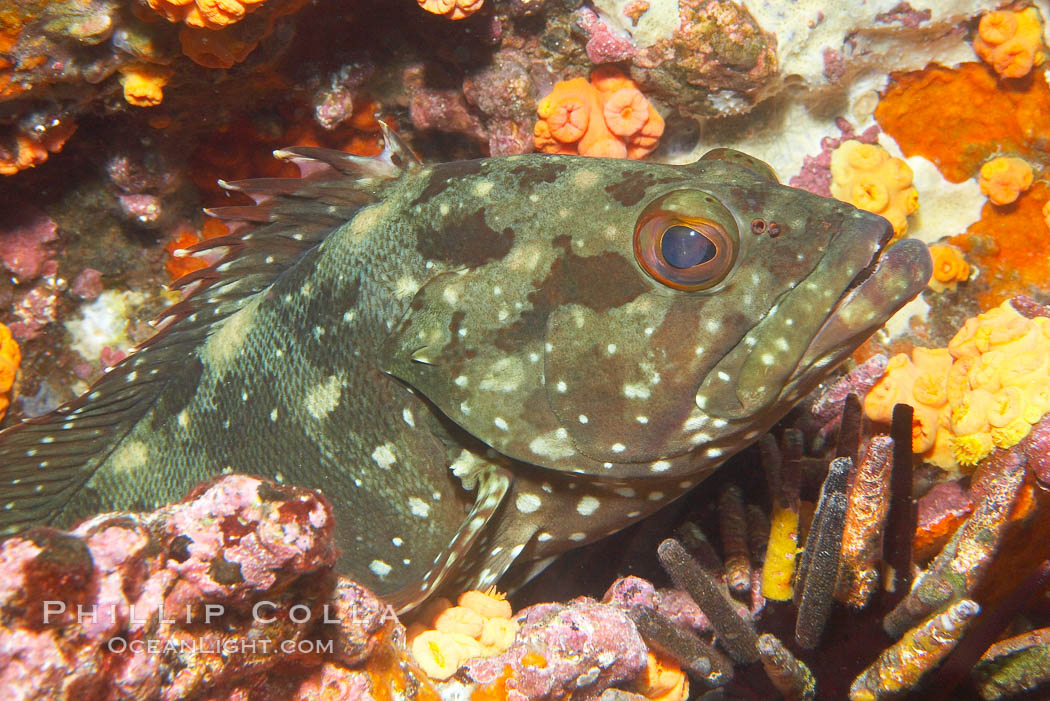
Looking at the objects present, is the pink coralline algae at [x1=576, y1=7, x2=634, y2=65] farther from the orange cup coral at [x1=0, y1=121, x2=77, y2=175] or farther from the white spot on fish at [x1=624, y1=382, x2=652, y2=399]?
the orange cup coral at [x1=0, y1=121, x2=77, y2=175]

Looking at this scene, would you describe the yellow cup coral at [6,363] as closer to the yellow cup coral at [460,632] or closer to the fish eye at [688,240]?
the yellow cup coral at [460,632]

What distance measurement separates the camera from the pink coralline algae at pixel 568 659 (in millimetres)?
2713

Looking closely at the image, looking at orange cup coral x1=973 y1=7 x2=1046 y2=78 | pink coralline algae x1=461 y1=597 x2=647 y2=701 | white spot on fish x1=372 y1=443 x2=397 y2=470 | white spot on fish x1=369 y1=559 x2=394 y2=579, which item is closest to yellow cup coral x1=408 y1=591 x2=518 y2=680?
pink coralline algae x1=461 y1=597 x2=647 y2=701

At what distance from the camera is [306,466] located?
302 centimetres

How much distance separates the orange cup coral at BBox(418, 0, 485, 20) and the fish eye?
2.01 meters

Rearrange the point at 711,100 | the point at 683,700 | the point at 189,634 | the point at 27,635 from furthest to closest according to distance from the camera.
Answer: the point at 711,100
the point at 683,700
the point at 189,634
the point at 27,635

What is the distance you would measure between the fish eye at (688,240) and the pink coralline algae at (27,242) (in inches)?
171

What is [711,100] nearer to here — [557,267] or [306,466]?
[557,267]

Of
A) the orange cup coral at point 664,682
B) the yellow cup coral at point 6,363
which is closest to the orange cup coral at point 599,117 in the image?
the orange cup coral at point 664,682

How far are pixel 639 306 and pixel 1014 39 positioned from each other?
3.49 m

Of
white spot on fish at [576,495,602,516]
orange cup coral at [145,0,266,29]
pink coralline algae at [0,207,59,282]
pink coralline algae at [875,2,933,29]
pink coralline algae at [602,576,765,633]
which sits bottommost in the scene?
pink coralline algae at [0,207,59,282]

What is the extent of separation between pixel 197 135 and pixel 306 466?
287cm

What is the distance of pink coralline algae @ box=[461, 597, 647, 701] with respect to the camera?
2.71 metres

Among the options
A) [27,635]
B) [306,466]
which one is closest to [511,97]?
[306,466]
